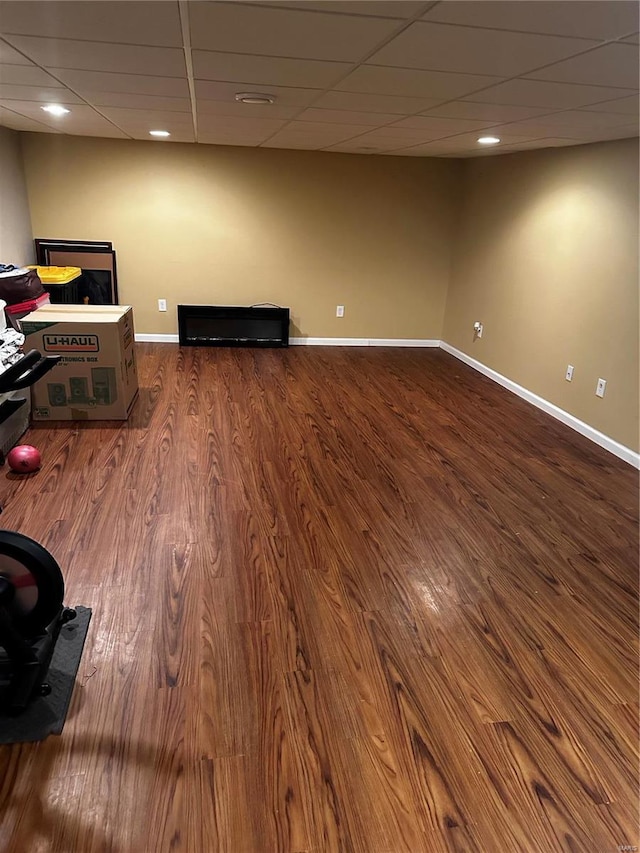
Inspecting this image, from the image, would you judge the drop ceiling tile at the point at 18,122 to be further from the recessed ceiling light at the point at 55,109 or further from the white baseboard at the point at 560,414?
the white baseboard at the point at 560,414

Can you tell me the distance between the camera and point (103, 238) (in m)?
5.33

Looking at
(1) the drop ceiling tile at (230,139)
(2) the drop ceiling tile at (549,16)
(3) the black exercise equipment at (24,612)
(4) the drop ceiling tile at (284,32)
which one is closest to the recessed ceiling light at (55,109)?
(1) the drop ceiling tile at (230,139)

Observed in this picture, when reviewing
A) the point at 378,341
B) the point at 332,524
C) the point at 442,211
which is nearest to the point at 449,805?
the point at 332,524

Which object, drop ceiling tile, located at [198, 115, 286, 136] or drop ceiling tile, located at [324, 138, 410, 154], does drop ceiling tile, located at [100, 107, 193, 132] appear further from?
drop ceiling tile, located at [324, 138, 410, 154]

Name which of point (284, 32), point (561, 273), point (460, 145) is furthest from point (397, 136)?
point (284, 32)

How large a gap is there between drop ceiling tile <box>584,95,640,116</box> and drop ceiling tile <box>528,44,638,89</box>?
0.90ft

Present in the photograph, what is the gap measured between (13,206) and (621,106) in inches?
182

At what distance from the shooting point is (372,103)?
8.65 ft

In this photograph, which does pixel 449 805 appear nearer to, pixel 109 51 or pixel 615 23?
pixel 615 23

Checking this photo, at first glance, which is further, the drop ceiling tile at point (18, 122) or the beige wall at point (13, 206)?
the beige wall at point (13, 206)

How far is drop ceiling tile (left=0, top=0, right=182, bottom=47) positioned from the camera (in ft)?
4.97

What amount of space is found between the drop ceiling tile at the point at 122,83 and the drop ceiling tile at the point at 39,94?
0.16 metres

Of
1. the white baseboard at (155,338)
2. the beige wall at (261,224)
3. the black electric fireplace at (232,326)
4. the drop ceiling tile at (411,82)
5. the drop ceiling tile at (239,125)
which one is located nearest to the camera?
the drop ceiling tile at (411,82)

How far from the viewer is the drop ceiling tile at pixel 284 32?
1.50 meters
